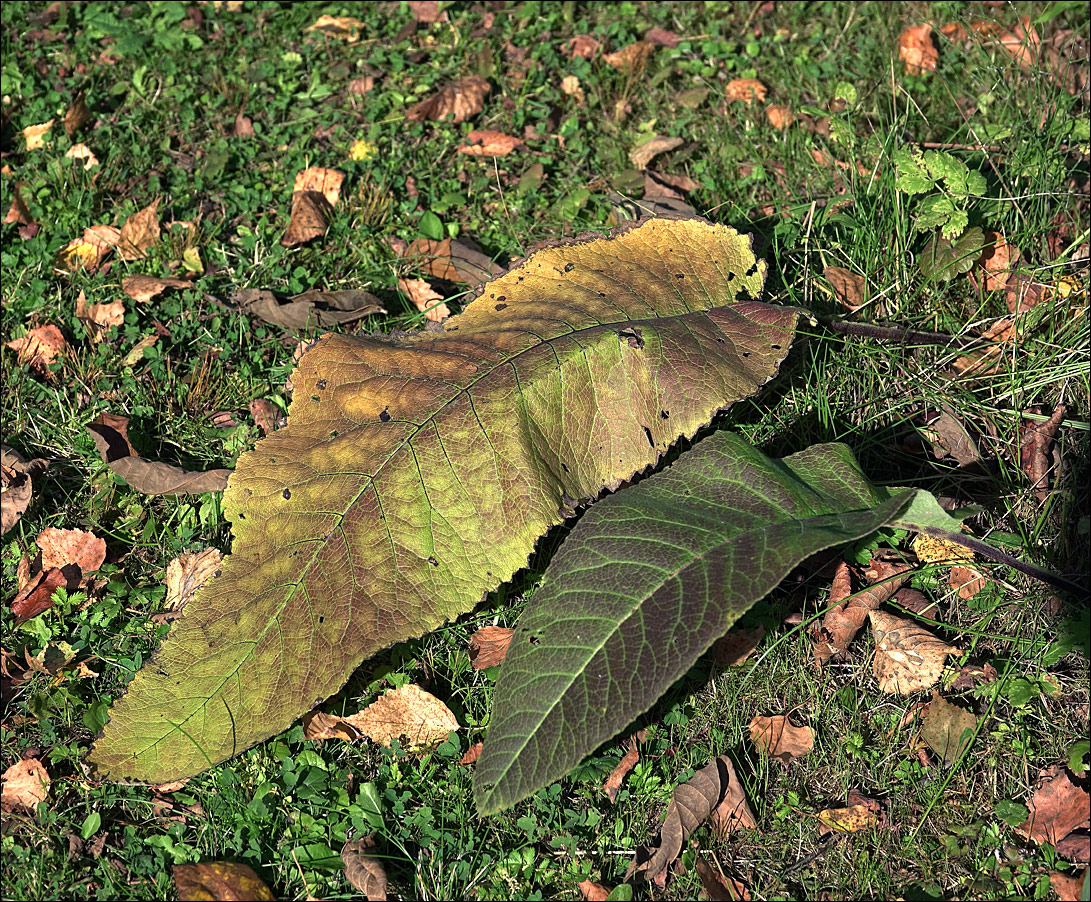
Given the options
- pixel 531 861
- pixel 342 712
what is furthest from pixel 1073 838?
pixel 342 712

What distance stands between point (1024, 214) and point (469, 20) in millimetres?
2280

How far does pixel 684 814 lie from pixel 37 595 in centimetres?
157

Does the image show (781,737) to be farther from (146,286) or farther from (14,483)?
(146,286)

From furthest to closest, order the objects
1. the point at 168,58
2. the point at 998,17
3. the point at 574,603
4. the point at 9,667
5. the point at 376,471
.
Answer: the point at 168,58
the point at 998,17
the point at 9,667
the point at 376,471
the point at 574,603

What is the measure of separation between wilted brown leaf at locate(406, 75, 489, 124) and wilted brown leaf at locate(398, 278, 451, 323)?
0.89 m

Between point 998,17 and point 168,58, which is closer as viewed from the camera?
point 998,17

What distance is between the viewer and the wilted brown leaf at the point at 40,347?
2.91m

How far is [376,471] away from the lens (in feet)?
6.98

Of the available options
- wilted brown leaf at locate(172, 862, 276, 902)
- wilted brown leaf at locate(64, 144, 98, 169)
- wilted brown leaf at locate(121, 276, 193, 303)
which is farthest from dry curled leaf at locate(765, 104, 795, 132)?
wilted brown leaf at locate(172, 862, 276, 902)

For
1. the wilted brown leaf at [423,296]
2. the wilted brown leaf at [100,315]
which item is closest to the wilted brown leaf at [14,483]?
the wilted brown leaf at [100,315]

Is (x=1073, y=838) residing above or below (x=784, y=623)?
below

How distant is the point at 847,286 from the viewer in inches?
112

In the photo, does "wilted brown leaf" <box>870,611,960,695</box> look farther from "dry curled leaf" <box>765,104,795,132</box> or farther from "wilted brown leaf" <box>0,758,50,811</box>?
"dry curled leaf" <box>765,104,795,132</box>

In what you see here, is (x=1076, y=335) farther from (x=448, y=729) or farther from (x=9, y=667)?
(x=9, y=667)
